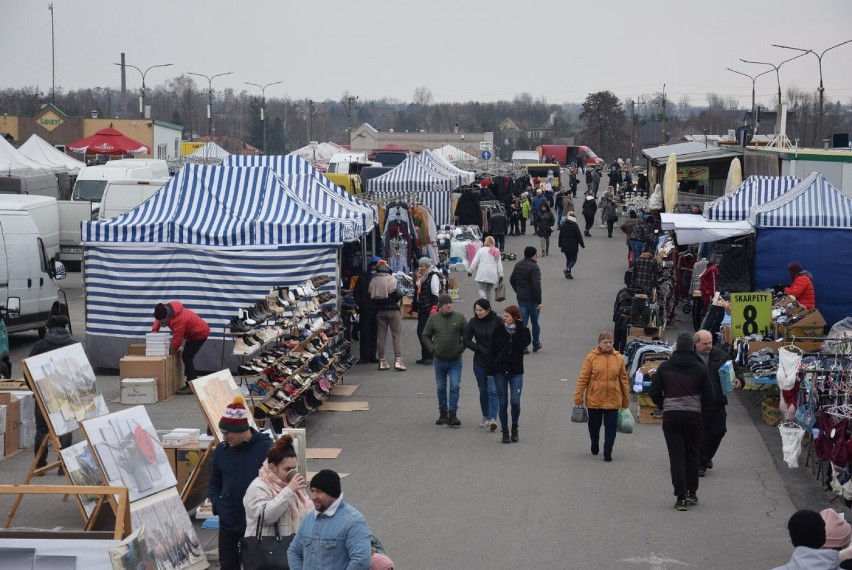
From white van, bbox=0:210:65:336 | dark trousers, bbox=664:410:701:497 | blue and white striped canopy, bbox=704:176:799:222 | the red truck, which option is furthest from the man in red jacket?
the red truck

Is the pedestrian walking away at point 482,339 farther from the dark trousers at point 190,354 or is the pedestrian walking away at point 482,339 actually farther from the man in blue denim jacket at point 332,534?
the man in blue denim jacket at point 332,534

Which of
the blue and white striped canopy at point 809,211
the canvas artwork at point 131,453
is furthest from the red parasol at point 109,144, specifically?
the canvas artwork at point 131,453

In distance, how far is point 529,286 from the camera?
20000 millimetres

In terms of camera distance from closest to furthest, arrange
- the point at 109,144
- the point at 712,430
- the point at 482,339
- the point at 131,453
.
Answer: the point at 131,453
the point at 712,430
the point at 482,339
the point at 109,144

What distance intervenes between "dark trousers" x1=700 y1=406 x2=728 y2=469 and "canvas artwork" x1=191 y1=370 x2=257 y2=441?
4633 millimetres

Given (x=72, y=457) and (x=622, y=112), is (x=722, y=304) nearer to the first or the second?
(x=72, y=457)

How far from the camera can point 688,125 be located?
158125 mm

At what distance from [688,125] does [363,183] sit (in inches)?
4757

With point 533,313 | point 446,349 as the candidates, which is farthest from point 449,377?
point 533,313

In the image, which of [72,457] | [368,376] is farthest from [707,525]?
[368,376]

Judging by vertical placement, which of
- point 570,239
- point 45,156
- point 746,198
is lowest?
point 570,239

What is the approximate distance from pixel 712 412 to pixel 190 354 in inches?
307

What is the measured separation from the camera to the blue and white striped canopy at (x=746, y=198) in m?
22.5

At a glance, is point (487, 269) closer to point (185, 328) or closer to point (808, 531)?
point (185, 328)
